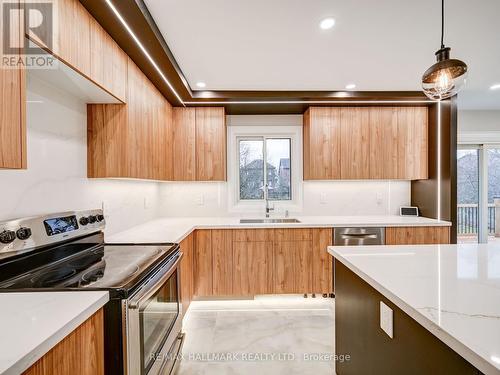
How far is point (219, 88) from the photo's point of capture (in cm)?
282

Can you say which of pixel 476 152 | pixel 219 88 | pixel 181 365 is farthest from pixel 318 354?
pixel 476 152

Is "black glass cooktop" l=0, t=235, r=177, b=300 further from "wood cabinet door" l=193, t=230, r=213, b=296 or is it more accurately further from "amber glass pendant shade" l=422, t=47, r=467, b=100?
"amber glass pendant shade" l=422, t=47, r=467, b=100

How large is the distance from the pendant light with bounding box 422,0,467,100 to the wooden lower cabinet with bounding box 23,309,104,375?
1949 mm

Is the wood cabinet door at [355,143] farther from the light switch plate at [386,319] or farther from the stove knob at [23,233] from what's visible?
Answer: the stove knob at [23,233]

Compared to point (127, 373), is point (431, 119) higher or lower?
higher

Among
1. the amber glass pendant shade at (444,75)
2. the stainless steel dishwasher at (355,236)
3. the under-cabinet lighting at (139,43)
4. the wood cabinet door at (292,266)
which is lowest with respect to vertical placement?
the wood cabinet door at (292,266)

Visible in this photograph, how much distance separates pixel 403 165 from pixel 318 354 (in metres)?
2.35

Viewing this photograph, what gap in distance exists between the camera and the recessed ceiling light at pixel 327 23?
5.50 feet

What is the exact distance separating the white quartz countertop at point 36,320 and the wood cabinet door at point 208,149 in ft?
7.10

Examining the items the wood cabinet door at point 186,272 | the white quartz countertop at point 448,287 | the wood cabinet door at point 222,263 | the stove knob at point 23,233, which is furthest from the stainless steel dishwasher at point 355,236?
the stove knob at point 23,233

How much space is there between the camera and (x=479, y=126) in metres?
3.72

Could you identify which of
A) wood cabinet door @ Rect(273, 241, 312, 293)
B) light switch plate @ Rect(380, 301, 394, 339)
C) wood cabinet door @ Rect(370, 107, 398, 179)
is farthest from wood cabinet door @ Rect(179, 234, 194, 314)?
wood cabinet door @ Rect(370, 107, 398, 179)

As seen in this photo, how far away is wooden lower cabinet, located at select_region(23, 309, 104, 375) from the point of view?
28.0 inches

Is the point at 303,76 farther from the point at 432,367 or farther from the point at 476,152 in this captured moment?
the point at 476,152
